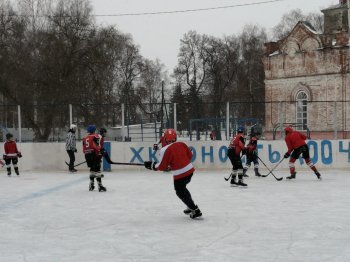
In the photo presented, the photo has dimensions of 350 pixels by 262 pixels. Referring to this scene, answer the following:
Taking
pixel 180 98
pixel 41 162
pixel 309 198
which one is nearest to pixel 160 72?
pixel 180 98

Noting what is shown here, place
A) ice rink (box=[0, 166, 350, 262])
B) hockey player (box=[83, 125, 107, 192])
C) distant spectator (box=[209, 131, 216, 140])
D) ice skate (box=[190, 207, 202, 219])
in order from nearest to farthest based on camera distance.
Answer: ice rink (box=[0, 166, 350, 262])
ice skate (box=[190, 207, 202, 219])
hockey player (box=[83, 125, 107, 192])
distant spectator (box=[209, 131, 216, 140])

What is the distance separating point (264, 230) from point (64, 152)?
11.9m

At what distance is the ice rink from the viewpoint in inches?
218

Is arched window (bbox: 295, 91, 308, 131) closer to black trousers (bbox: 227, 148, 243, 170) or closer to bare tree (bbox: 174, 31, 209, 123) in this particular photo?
black trousers (bbox: 227, 148, 243, 170)

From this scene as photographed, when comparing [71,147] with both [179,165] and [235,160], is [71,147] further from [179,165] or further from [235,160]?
[179,165]

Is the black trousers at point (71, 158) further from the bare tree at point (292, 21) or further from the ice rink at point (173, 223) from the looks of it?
the bare tree at point (292, 21)

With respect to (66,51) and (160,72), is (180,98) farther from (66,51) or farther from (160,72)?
(66,51)

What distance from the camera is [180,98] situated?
50.3 metres

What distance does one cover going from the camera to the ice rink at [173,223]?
218 inches

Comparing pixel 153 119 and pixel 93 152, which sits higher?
pixel 153 119

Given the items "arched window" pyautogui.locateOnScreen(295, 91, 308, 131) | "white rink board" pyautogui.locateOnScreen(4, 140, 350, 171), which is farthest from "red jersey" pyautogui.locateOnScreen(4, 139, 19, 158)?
"arched window" pyautogui.locateOnScreen(295, 91, 308, 131)

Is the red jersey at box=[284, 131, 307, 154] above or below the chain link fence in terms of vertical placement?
below

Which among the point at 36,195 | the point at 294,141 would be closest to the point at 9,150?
the point at 36,195

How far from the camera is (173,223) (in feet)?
24.2
